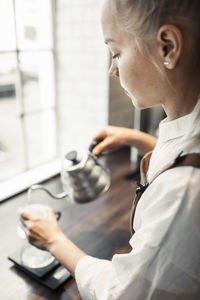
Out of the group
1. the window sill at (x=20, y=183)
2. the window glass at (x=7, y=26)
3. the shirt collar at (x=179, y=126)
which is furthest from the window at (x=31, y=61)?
the shirt collar at (x=179, y=126)

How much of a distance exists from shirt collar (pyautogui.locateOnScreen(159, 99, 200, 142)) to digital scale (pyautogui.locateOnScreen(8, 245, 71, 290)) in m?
0.50

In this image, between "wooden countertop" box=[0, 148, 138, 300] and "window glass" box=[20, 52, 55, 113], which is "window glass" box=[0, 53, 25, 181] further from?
"wooden countertop" box=[0, 148, 138, 300]

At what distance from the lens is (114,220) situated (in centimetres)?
111

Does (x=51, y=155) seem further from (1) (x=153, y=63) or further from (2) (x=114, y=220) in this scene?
(1) (x=153, y=63)

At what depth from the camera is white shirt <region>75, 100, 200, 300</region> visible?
47 cm

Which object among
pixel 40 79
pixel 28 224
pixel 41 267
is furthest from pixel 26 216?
pixel 40 79

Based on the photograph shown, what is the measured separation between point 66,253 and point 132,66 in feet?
1.61

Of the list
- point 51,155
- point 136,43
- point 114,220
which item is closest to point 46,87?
point 51,155

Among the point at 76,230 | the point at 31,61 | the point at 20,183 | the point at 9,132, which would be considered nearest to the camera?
the point at 76,230

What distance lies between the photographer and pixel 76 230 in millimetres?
1042

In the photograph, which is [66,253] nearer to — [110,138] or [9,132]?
[110,138]

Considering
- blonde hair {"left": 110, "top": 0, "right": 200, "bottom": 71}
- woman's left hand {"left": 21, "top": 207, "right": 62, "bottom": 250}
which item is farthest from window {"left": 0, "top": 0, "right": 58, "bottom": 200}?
blonde hair {"left": 110, "top": 0, "right": 200, "bottom": 71}

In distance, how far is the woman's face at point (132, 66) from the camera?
1.71ft

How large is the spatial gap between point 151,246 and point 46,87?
6.08 ft
